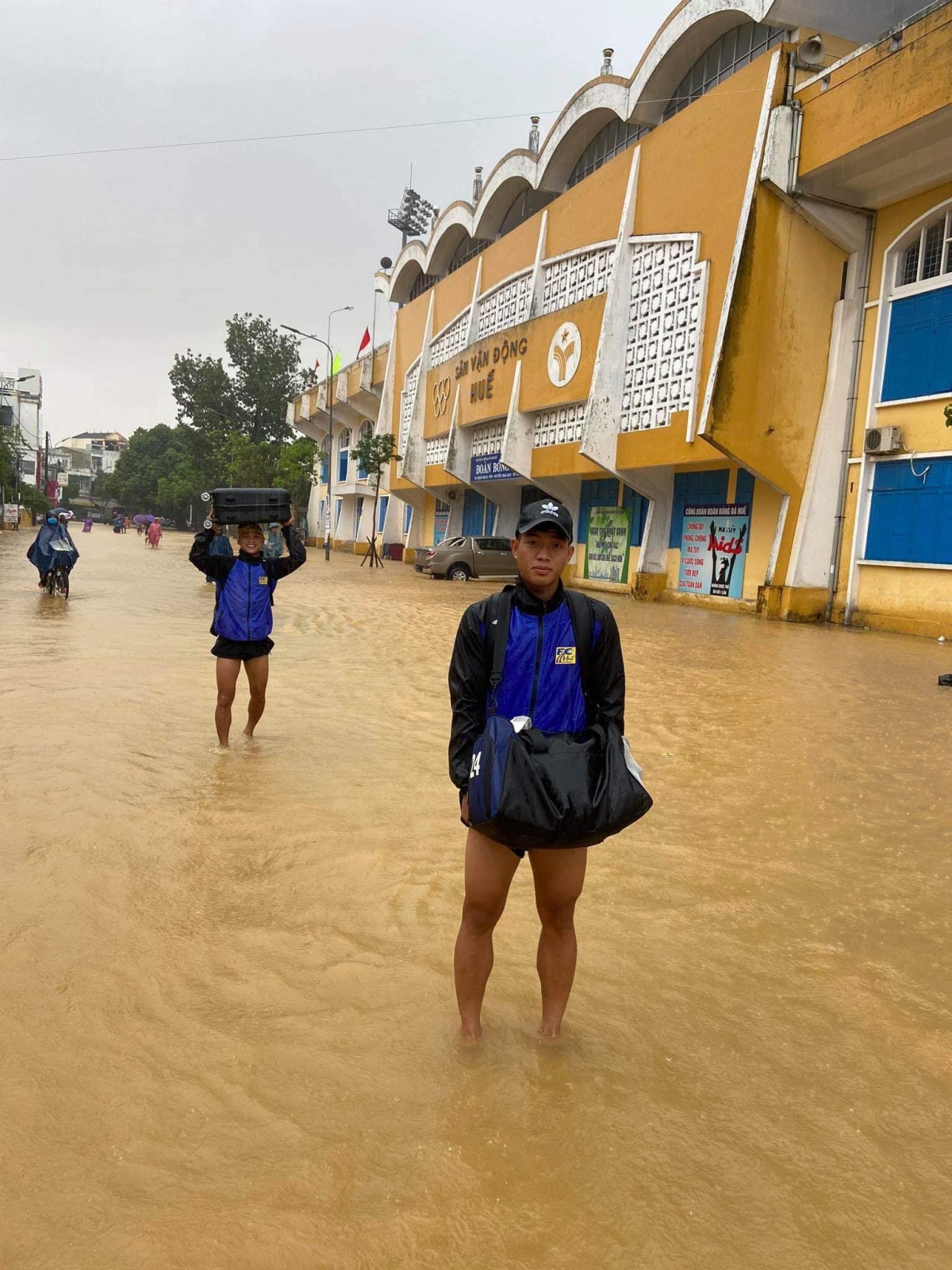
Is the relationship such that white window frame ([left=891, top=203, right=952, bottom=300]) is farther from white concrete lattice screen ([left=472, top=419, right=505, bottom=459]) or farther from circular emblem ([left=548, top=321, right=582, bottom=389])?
white concrete lattice screen ([left=472, top=419, right=505, bottom=459])

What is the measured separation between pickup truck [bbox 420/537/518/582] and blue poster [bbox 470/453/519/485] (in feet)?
7.24

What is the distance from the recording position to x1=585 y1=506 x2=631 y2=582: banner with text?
24.7 metres

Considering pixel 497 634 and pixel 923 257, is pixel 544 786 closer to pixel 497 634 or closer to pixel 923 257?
pixel 497 634

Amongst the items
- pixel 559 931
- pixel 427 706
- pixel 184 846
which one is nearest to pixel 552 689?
pixel 559 931

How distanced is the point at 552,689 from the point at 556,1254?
4.37ft

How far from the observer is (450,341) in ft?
113

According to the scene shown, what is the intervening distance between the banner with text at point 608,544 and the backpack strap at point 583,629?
874 inches

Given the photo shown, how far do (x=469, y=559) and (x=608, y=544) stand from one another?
4.46 metres

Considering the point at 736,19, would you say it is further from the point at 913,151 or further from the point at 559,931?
the point at 559,931

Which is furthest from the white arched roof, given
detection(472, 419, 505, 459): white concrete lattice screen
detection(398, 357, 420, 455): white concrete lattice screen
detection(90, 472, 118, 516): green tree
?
detection(90, 472, 118, 516): green tree

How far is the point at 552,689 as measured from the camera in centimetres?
262

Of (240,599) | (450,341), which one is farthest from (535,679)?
(450,341)

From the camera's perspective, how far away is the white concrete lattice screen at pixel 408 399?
37438 millimetres

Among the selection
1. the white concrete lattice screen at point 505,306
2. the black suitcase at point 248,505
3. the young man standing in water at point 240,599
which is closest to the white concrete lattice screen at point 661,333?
the white concrete lattice screen at point 505,306
